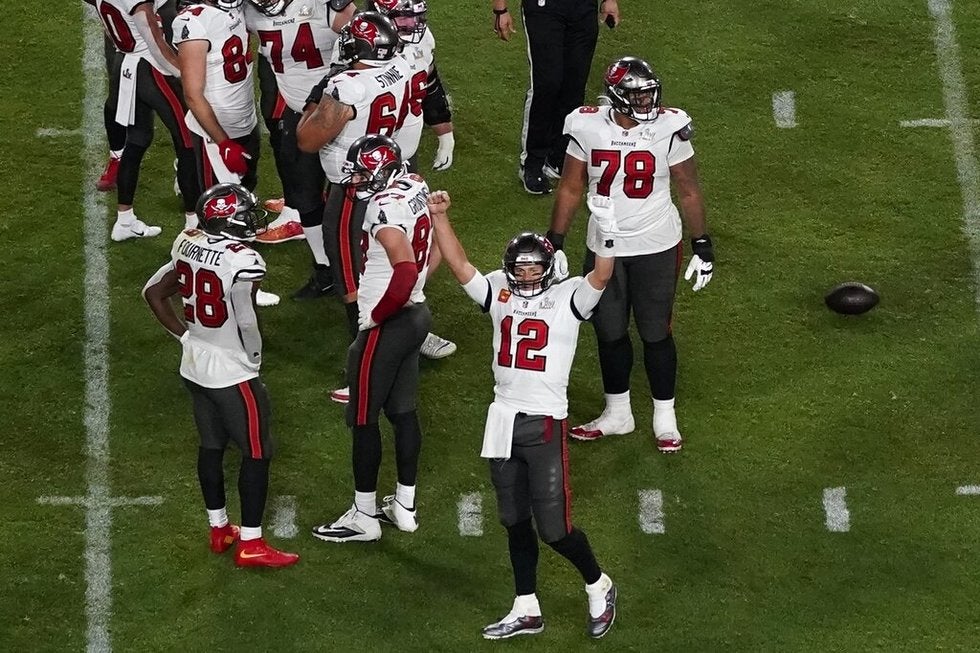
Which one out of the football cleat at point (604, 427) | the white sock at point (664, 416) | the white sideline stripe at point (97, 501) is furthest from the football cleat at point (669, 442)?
the white sideline stripe at point (97, 501)

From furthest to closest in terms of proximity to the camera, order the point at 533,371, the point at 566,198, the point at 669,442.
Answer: the point at 669,442
the point at 566,198
the point at 533,371

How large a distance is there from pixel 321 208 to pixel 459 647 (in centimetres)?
261

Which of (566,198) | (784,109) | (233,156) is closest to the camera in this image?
(566,198)

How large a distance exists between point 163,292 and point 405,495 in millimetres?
1355

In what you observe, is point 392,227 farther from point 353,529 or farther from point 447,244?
point 353,529

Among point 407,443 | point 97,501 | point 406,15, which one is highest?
point 406,15

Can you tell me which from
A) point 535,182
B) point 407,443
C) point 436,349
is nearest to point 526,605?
point 407,443

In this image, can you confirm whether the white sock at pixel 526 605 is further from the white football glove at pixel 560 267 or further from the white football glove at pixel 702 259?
the white football glove at pixel 702 259

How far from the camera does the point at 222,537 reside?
7219mm

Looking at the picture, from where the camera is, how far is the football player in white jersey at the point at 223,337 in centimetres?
668

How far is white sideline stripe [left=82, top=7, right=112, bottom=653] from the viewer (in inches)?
278

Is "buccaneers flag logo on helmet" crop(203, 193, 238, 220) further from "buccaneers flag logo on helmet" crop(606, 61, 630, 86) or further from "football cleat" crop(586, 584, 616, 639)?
"football cleat" crop(586, 584, 616, 639)

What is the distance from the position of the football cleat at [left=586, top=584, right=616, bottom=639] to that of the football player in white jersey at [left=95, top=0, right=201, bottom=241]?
3.24 metres

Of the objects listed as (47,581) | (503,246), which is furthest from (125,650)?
(503,246)
